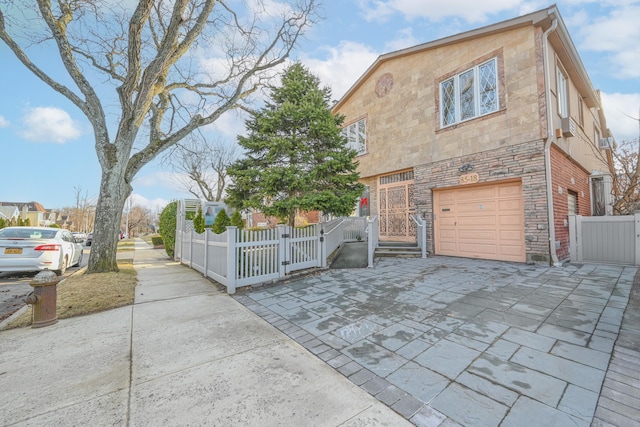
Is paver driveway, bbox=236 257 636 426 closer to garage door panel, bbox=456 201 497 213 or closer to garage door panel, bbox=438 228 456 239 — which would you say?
garage door panel, bbox=456 201 497 213

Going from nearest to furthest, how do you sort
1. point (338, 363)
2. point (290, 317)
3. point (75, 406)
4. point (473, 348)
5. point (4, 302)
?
point (75, 406)
point (338, 363)
point (473, 348)
point (290, 317)
point (4, 302)

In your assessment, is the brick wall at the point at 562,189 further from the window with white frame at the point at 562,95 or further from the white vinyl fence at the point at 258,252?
the white vinyl fence at the point at 258,252

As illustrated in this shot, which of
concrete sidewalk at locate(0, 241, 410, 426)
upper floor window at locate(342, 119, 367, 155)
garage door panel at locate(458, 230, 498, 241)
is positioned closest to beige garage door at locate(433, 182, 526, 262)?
garage door panel at locate(458, 230, 498, 241)

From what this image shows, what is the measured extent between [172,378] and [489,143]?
8695 millimetres

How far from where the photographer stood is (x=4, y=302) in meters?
4.93

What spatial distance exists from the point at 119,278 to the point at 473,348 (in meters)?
6.95

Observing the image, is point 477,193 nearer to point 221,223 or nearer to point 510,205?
point 510,205

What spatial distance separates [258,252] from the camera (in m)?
5.60

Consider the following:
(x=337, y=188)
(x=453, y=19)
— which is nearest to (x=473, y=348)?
(x=337, y=188)

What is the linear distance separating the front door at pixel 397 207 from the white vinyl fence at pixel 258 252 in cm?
320

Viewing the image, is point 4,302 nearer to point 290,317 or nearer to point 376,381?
point 290,317

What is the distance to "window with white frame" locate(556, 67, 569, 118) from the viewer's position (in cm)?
780

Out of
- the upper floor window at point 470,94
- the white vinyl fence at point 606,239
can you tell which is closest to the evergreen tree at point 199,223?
the upper floor window at point 470,94

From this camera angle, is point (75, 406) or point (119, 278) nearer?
point (75, 406)
